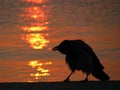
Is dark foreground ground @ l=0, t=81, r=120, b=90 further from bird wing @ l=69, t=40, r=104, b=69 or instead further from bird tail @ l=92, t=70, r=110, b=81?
bird tail @ l=92, t=70, r=110, b=81

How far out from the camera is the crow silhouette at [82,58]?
20.2 m

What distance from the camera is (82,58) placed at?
798 inches

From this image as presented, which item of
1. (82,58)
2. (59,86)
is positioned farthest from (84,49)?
(59,86)

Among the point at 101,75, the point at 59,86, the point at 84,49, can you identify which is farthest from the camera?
the point at 101,75

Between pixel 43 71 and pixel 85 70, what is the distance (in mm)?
12216

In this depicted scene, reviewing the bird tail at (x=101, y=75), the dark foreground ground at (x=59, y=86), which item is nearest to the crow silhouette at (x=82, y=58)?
the bird tail at (x=101, y=75)

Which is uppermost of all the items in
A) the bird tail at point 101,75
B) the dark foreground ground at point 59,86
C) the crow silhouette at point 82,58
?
the dark foreground ground at point 59,86

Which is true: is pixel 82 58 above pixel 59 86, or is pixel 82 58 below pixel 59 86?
below

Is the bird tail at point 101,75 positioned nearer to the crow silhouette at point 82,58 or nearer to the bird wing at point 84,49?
the crow silhouette at point 82,58

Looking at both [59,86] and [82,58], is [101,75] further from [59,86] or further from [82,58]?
[59,86]

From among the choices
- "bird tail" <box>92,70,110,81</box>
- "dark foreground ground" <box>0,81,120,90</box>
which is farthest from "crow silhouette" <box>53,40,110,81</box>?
"dark foreground ground" <box>0,81,120,90</box>

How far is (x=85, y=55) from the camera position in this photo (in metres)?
20.2

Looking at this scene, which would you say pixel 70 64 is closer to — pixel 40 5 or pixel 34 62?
pixel 34 62

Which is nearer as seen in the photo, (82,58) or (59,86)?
(59,86)
